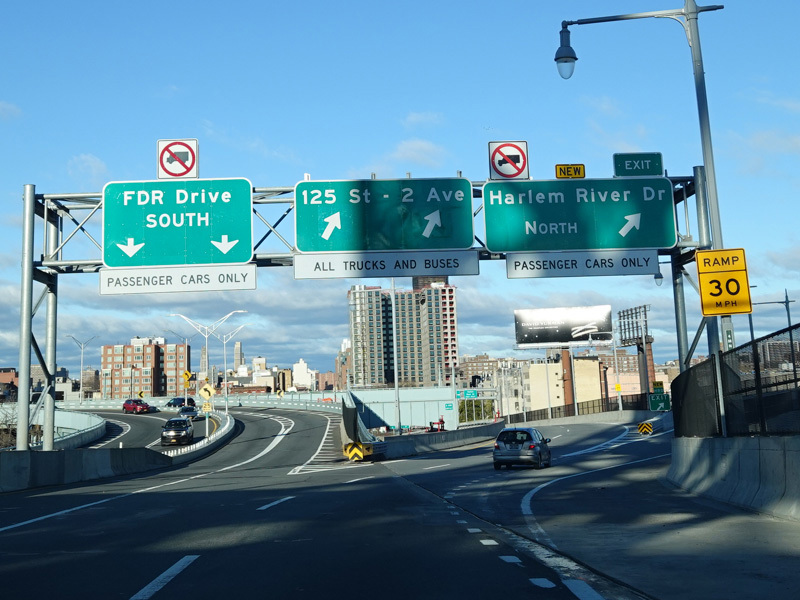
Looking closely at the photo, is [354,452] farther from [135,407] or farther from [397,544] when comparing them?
[135,407]

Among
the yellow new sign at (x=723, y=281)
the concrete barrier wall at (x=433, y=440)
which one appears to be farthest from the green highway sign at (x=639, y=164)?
the concrete barrier wall at (x=433, y=440)

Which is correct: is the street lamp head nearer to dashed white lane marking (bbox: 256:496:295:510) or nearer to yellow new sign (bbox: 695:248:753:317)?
yellow new sign (bbox: 695:248:753:317)

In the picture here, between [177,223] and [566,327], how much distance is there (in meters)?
94.1

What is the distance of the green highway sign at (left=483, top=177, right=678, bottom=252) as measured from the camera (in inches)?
855

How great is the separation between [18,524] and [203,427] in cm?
6507

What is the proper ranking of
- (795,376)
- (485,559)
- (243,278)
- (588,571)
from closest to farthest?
1. (588,571)
2. (485,559)
3. (795,376)
4. (243,278)

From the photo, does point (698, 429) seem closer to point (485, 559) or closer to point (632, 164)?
point (632, 164)

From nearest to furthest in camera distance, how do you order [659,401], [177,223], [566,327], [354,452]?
[177,223]
[354,452]
[659,401]
[566,327]

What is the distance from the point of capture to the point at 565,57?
16.8 m

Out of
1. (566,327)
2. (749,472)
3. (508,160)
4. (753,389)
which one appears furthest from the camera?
(566,327)

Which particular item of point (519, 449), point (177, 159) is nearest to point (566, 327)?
point (519, 449)

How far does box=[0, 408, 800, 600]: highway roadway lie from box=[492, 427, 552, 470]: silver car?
28.9 ft

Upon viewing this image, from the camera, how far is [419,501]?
1811cm

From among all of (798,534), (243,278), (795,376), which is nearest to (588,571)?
(798,534)
